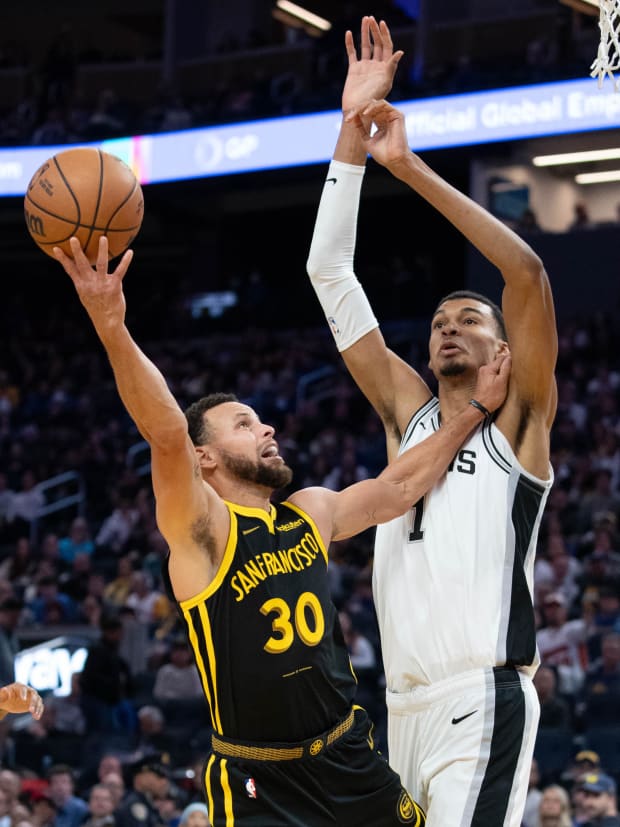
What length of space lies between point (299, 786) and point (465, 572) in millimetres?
882

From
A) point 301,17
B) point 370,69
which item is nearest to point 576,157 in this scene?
point 301,17

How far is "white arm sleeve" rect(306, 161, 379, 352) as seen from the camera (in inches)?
192

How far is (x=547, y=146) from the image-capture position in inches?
802

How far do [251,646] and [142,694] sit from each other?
329 inches

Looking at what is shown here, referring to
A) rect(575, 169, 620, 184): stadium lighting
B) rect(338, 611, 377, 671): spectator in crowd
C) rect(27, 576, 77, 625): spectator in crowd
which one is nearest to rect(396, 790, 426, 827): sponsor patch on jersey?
rect(338, 611, 377, 671): spectator in crowd

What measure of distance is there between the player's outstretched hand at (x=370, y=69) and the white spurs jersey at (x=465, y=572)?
1261mm

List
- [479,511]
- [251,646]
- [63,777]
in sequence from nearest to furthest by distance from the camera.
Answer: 1. [251,646]
2. [479,511]
3. [63,777]

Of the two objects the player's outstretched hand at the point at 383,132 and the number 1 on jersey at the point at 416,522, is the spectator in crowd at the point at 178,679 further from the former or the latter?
the player's outstretched hand at the point at 383,132

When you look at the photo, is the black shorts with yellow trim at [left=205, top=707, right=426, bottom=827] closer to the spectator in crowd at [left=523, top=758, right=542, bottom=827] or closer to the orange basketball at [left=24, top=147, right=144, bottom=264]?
the orange basketball at [left=24, top=147, right=144, bottom=264]

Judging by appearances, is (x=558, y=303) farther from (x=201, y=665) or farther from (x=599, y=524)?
(x=201, y=665)

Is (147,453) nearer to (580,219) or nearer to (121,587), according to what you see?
(121,587)

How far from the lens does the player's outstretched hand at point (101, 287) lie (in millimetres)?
3637

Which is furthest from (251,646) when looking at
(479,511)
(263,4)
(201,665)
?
(263,4)

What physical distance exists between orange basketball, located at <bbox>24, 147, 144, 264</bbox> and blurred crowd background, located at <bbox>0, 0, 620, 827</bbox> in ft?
16.4
